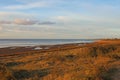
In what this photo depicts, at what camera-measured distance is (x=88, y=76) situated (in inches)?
582

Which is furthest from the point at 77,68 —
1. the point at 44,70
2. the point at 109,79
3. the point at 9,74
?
the point at 9,74

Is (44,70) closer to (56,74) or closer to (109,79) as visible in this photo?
(56,74)

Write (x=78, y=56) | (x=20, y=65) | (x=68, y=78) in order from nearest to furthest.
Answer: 1. (x=68, y=78)
2. (x=20, y=65)
3. (x=78, y=56)

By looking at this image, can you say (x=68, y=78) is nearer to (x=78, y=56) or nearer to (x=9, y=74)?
(x=9, y=74)

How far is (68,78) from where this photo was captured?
571 inches

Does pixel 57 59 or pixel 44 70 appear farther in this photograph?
pixel 57 59

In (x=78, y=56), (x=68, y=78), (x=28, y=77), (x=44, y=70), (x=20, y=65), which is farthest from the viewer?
(x=78, y=56)

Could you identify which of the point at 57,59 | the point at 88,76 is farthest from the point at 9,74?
the point at 57,59

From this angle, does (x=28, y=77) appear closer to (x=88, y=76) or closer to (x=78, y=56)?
(x=88, y=76)

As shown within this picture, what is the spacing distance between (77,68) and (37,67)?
2440 mm

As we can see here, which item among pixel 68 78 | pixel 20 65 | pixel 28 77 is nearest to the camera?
pixel 68 78

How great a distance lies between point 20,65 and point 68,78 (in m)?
5.63

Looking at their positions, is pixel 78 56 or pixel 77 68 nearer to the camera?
pixel 77 68

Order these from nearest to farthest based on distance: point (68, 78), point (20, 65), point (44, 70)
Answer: point (68, 78), point (44, 70), point (20, 65)
